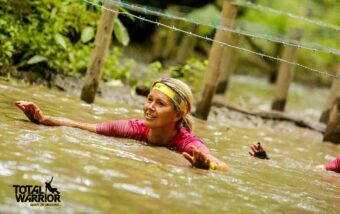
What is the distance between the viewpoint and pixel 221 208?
11.1 ft

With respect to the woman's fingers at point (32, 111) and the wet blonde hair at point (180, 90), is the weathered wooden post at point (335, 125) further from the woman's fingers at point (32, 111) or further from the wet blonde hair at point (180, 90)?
the woman's fingers at point (32, 111)

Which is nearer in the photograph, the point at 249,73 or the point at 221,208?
the point at 221,208

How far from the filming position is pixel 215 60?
27.3 feet

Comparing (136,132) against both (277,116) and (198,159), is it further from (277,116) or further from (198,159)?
(277,116)

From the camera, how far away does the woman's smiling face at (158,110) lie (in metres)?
4.96

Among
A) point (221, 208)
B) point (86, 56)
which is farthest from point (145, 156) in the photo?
point (86, 56)

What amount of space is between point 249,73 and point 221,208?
69.4 ft

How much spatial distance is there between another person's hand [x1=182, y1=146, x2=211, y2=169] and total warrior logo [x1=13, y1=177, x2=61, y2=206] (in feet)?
4.49

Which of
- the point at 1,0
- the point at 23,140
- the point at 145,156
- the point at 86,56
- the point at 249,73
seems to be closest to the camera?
the point at 23,140

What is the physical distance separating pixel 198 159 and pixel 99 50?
3.52 m

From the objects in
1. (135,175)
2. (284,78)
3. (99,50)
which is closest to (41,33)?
(99,50)

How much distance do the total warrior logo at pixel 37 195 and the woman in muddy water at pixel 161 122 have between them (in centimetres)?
185

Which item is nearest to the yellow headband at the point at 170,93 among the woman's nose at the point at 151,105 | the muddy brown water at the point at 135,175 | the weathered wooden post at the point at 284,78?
the woman's nose at the point at 151,105

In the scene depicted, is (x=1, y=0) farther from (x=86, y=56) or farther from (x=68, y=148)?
(x=68, y=148)
